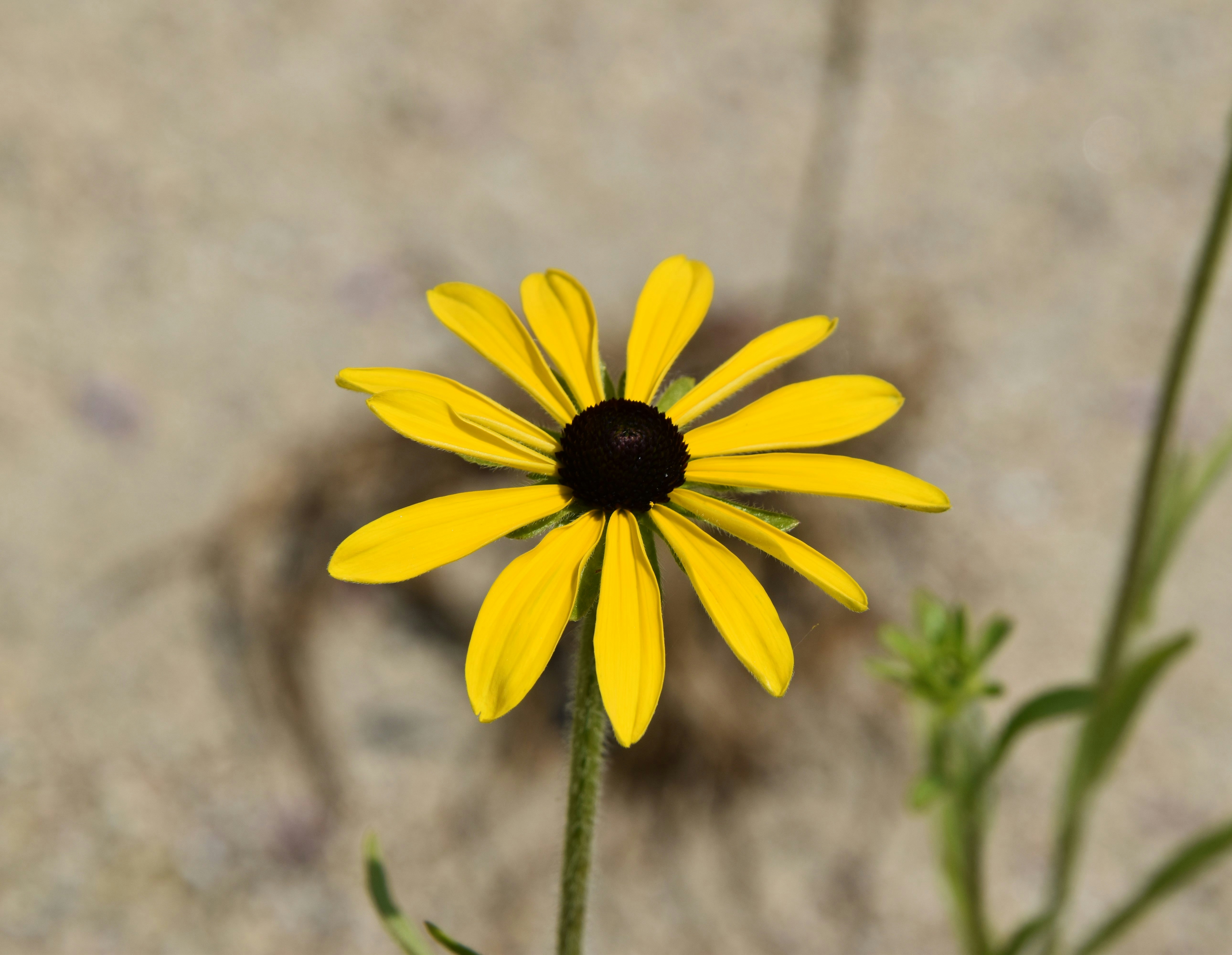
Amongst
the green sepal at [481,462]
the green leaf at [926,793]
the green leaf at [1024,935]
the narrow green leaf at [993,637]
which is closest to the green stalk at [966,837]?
the green leaf at [1024,935]

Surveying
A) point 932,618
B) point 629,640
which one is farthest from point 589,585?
point 932,618

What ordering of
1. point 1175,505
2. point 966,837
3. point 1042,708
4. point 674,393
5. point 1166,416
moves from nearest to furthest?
point 674,393 < point 1042,708 < point 1166,416 < point 966,837 < point 1175,505

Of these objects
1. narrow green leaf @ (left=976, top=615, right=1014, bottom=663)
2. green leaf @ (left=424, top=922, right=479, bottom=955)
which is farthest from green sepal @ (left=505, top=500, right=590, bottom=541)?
narrow green leaf @ (left=976, top=615, right=1014, bottom=663)

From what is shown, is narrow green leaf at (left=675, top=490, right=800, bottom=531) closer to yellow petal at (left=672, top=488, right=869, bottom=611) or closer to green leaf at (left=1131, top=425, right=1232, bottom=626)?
yellow petal at (left=672, top=488, right=869, bottom=611)

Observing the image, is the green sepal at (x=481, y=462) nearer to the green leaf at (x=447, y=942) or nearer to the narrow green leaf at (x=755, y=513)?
the narrow green leaf at (x=755, y=513)

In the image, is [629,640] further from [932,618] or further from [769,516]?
[932,618]

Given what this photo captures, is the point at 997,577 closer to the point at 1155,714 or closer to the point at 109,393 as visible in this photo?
the point at 1155,714
